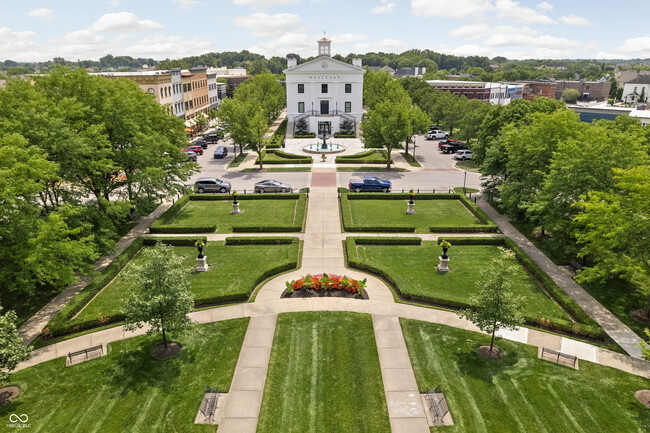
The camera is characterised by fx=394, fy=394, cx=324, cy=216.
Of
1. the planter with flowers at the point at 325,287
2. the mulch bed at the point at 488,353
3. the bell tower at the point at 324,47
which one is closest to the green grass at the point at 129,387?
the planter with flowers at the point at 325,287

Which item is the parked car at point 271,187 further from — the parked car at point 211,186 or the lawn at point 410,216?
the lawn at point 410,216

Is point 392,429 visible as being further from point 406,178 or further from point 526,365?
point 406,178

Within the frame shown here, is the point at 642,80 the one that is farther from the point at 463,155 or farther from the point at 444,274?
the point at 444,274

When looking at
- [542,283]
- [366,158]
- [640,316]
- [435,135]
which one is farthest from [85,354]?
[435,135]

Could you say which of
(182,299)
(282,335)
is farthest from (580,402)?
(182,299)

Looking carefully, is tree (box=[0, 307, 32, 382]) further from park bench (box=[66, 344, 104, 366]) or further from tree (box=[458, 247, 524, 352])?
tree (box=[458, 247, 524, 352])

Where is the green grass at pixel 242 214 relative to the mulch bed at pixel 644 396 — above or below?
above

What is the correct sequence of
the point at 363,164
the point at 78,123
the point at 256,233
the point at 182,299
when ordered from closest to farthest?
the point at 182,299 < the point at 78,123 < the point at 256,233 < the point at 363,164
